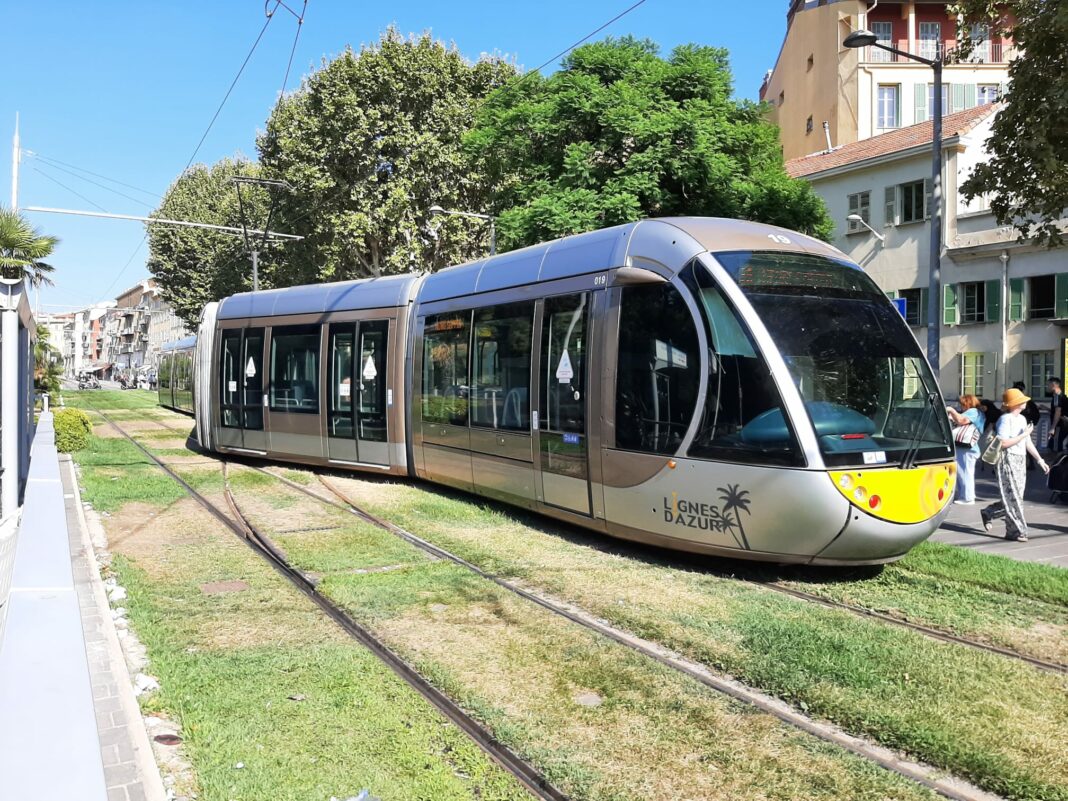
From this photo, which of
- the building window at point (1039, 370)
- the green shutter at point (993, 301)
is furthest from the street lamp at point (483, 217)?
the building window at point (1039, 370)

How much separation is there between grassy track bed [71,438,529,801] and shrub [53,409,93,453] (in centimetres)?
1144

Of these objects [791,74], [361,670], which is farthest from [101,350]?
[361,670]

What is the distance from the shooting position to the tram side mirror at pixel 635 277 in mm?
8008

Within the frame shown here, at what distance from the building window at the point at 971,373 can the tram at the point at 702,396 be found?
70.8 feet

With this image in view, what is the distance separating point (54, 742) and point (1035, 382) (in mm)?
28051

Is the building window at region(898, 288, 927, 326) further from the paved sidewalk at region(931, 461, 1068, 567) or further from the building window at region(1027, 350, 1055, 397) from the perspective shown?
the paved sidewalk at region(931, 461, 1068, 567)

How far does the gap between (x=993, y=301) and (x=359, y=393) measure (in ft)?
69.1

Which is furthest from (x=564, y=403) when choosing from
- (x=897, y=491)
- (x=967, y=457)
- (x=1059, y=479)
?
(x=1059, y=479)

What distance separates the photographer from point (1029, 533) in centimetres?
1007

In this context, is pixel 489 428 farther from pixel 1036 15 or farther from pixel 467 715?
pixel 1036 15

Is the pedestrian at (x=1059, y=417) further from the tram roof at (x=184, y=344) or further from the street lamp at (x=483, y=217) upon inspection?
the tram roof at (x=184, y=344)

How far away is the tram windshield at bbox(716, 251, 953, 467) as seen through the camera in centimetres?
702

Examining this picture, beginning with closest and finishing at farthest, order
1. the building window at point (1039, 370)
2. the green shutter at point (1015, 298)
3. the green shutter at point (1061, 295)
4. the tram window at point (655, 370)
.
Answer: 1. the tram window at point (655, 370)
2. the green shutter at point (1061, 295)
3. the building window at point (1039, 370)
4. the green shutter at point (1015, 298)

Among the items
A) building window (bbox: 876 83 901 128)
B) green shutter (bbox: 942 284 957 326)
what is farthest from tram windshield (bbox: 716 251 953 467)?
building window (bbox: 876 83 901 128)
